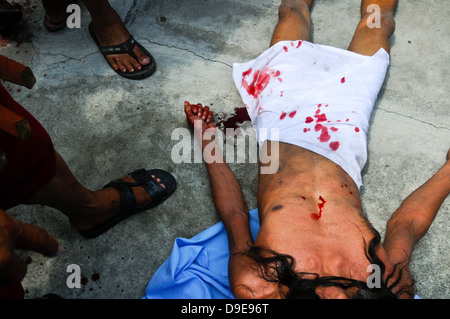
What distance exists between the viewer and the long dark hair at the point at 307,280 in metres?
1.37

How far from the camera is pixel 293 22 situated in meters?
2.41

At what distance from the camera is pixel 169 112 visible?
7.77ft

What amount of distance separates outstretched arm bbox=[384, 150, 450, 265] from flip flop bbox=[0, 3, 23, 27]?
2.86m

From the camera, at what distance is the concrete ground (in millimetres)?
1935

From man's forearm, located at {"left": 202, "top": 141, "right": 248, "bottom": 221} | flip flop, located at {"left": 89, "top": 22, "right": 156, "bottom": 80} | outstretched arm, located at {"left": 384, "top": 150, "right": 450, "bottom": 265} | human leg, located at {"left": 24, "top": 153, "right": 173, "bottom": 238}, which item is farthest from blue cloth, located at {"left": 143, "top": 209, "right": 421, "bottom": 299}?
flip flop, located at {"left": 89, "top": 22, "right": 156, "bottom": 80}

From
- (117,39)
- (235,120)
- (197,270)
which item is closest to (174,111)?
(235,120)

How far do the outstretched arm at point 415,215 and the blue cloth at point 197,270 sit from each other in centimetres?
71

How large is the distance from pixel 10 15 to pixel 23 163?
1.82 m

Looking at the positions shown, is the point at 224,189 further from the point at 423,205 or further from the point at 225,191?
the point at 423,205

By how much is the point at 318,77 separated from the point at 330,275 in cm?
118

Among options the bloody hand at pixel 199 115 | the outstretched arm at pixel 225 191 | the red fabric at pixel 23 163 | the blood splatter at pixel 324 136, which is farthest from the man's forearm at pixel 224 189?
the red fabric at pixel 23 163

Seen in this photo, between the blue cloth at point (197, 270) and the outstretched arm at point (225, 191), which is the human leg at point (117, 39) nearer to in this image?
the outstretched arm at point (225, 191)

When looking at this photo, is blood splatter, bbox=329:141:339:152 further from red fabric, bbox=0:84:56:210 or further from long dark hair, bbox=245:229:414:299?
red fabric, bbox=0:84:56:210
